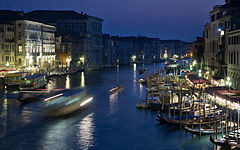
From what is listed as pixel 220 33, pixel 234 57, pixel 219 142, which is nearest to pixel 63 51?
pixel 220 33

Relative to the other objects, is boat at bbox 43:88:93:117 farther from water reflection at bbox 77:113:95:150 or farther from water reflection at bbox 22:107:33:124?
water reflection at bbox 77:113:95:150

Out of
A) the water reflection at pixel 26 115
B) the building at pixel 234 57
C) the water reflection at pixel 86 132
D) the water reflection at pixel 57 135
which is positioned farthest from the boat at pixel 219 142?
the building at pixel 234 57

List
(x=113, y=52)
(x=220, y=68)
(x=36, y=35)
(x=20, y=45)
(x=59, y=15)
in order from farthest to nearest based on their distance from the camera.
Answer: (x=113, y=52), (x=59, y=15), (x=36, y=35), (x=20, y=45), (x=220, y=68)

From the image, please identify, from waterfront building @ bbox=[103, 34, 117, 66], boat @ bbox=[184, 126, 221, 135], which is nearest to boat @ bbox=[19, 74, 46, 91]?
boat @ bbox=[184, 126, 221, 135]

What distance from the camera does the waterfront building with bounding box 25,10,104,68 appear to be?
89938 millimetres

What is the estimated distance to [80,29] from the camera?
99.8 meters

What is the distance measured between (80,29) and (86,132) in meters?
77.5

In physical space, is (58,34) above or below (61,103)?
above

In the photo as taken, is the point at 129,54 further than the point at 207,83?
Yes

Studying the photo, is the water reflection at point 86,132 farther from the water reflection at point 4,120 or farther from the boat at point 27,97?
the boat at point 27,97

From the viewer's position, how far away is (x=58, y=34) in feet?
263

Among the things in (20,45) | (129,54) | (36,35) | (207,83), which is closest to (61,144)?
(207,83)

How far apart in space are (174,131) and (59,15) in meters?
79.6

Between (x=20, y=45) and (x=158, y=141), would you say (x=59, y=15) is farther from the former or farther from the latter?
(x=158, y=141)
